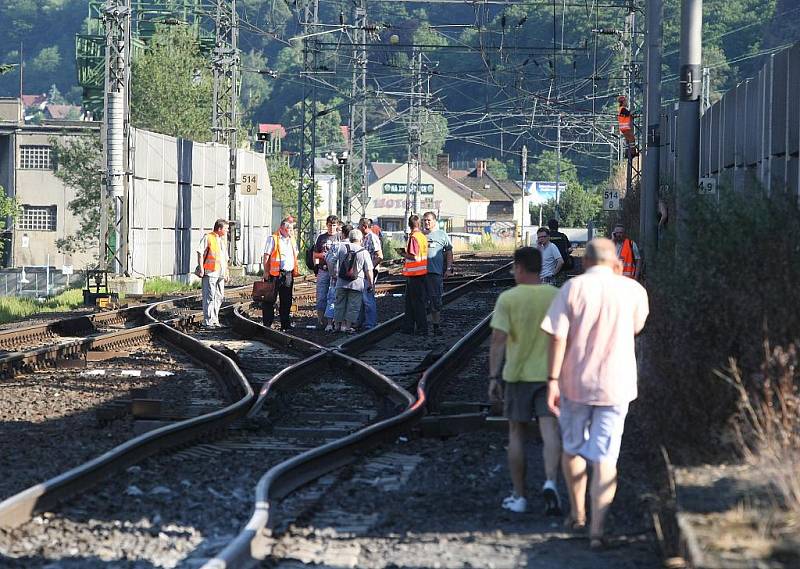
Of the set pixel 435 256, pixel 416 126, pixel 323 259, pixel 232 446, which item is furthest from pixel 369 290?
pixel 416 126

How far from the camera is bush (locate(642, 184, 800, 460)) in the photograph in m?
9.11

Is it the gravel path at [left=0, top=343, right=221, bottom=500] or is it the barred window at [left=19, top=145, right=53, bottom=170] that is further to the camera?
the barred window at [left=19, top=145, right=53, bottom=170]

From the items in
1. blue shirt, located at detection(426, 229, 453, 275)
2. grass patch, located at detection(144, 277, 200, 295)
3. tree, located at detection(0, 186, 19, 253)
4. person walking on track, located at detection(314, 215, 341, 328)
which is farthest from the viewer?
tree, located at detection(0, 186, 19, 253)

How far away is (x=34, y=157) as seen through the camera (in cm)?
8069

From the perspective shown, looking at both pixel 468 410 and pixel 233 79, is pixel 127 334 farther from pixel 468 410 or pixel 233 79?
pixel 233 79

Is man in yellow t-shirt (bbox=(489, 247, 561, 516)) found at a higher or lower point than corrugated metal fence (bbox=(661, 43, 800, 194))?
lower

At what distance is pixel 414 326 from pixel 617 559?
52.1ft

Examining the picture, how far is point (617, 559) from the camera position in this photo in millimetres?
7992

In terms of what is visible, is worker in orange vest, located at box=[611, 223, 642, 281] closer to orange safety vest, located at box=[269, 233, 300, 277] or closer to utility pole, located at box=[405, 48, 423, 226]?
orange safety vest, located at box=[269, 233, 300, 277]

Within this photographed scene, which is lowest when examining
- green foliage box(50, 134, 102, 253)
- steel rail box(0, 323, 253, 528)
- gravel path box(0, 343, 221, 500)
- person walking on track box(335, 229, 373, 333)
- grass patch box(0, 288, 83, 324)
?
grass patch box(0, 288, 83, 324)

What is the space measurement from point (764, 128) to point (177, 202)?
29.7m

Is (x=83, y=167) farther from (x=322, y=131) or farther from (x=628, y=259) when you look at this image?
(x=322, y=131)

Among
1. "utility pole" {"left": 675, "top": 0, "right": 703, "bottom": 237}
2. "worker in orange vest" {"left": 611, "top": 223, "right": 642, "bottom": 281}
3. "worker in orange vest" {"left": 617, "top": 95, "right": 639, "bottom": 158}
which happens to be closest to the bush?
"utility pole" {"left": 675, "top": 0, "right": 703, "bottom": 237}

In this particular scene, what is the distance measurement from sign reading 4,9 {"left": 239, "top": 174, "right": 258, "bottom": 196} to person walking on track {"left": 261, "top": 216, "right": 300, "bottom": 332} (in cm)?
2396
